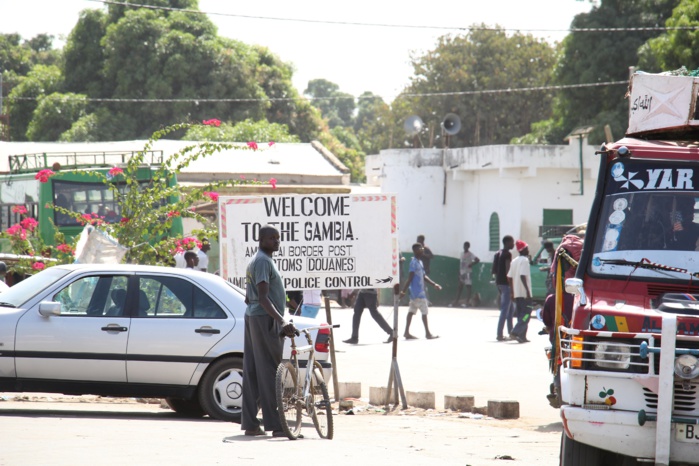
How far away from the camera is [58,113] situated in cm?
4972

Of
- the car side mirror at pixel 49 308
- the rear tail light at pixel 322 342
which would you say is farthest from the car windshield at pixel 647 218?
the car side mirror at pixel 49 308

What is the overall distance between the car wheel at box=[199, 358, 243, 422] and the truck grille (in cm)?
498

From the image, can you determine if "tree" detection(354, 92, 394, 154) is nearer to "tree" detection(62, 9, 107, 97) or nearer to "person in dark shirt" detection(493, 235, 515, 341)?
"tree" detection(62, 9, 107, 97)

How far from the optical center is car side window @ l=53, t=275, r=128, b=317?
409 inches

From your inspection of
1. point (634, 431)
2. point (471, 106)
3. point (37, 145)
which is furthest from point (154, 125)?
point (634, 431)

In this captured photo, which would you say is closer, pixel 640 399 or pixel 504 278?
pixel 640 399

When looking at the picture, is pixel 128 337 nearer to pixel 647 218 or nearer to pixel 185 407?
pixel 185 407

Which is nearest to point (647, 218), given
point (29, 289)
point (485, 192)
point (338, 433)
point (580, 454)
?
point (580, 454)

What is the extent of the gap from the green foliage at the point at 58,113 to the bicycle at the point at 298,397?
42438 mm

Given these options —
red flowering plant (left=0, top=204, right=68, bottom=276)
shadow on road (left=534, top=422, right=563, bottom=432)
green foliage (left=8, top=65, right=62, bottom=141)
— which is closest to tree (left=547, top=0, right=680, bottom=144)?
red flowering plant (left=0, top=204, right=68, bottom=276)

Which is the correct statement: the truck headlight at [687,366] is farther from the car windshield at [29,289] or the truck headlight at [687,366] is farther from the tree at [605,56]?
the tree at [605,56]

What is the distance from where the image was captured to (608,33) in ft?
121

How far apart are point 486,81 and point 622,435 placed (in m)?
46.9

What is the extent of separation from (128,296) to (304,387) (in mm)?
2217
